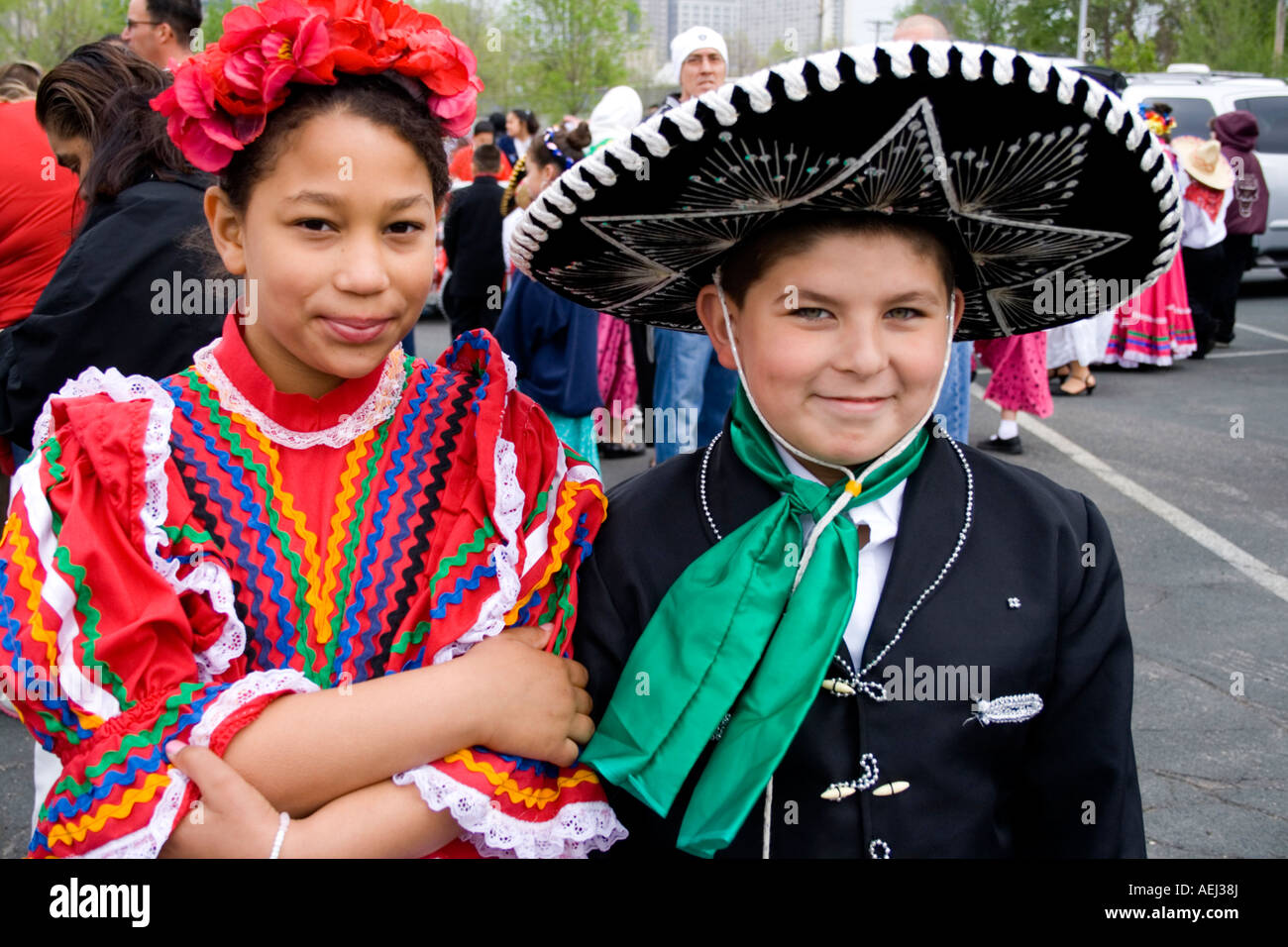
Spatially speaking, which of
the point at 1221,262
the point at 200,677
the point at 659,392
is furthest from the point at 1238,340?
the point at 200,677

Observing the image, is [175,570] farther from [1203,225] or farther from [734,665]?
[1203,225]

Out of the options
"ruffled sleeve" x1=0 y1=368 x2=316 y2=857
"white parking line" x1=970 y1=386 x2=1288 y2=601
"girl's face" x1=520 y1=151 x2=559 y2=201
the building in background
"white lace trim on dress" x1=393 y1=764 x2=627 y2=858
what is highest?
the building in background

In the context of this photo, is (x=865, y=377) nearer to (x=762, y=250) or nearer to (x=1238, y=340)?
(x=762, y=250)

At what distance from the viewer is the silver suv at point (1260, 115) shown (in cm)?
1309

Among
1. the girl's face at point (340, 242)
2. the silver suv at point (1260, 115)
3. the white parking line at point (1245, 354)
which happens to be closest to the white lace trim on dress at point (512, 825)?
the girl's face at point (340, 242)

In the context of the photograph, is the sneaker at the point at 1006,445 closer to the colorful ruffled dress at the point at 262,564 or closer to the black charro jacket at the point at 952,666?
the black charro jacket at the point at 952,666

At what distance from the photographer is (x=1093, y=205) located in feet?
5.59

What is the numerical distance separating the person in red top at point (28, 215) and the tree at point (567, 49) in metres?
28.3

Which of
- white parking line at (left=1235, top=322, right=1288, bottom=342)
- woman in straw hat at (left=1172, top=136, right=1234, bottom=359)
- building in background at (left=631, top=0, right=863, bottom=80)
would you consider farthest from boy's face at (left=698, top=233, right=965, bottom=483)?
building in background at (left=631, top=0, right=863, bottom=80)

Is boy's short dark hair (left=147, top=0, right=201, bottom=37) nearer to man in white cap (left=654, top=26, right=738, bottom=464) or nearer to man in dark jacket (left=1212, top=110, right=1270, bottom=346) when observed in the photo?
man in white cap (left=654, top=26, right=738, bottom=464)

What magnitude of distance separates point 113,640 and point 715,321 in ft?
3.18

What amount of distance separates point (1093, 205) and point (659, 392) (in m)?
3.90

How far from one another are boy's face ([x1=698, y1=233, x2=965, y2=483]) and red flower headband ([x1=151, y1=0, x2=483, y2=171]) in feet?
2.03

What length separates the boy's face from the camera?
1.65 m
